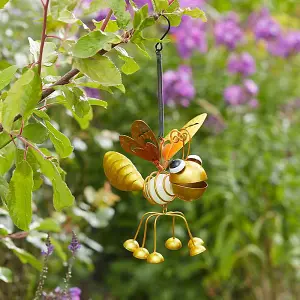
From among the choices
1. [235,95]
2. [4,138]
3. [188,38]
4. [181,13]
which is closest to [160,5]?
[181,13]

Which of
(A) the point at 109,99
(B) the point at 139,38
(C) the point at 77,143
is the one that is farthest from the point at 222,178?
(B) the point at 139,38

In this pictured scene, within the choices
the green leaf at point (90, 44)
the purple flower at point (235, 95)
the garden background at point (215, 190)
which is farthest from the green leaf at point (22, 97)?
the purple flower at point (235, 95)

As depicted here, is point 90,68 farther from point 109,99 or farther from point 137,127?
point 109,99

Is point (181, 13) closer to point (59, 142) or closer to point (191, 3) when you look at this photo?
point (59, 142)

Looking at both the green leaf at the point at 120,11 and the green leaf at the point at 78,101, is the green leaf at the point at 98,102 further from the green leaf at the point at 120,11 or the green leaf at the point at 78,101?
the green leaf at the point at 120,11

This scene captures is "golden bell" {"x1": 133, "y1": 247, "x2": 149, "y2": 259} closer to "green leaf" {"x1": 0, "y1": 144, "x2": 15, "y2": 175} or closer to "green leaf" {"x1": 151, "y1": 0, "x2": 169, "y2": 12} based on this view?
"green leaf" {"x1": 0, "y1": 144, "x2": 15, "y2": 175}

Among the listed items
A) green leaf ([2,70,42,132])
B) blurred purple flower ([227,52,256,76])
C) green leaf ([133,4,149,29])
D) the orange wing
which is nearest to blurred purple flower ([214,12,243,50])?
blurred purple flower ([227,52,256,76])
